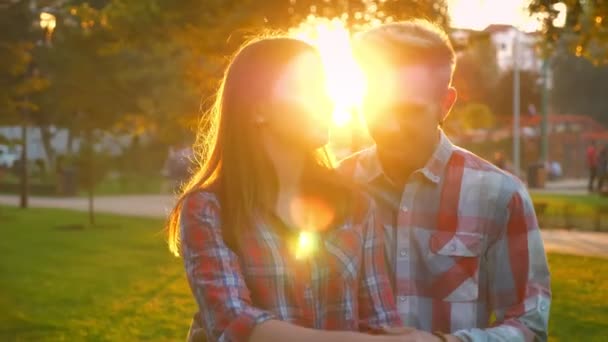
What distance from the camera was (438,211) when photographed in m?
2.51

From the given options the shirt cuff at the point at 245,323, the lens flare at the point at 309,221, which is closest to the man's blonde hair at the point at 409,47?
the lens flare at the point at 309,221

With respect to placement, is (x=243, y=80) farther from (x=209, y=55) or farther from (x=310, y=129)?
(x=209, y=55)

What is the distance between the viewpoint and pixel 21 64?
18047 mm

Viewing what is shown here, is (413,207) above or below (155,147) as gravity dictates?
above

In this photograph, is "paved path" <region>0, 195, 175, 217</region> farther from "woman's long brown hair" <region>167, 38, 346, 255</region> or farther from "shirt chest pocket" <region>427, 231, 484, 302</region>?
"woman's long brown hair" <region>167, 38, 346, 255</region>

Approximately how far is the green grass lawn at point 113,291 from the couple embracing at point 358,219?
692 centimetres

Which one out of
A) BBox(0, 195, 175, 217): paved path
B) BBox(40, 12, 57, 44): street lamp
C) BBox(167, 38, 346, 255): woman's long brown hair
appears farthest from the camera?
BBox(0, 195, 175, 217): paved path

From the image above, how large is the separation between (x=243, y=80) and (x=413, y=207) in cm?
59

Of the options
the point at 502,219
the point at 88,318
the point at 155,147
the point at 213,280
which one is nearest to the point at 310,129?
the point at 213,280

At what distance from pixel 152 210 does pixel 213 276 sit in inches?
1022

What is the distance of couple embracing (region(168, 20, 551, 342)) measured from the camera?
2.07 meters

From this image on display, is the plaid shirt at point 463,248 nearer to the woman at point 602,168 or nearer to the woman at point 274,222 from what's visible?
the woman at point 274,222

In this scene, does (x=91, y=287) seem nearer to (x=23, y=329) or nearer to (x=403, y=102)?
(x=23, y=329)

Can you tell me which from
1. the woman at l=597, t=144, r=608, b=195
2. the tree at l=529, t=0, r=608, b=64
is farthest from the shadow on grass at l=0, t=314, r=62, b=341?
the woman at l=597, t=144, r=608, b=195
